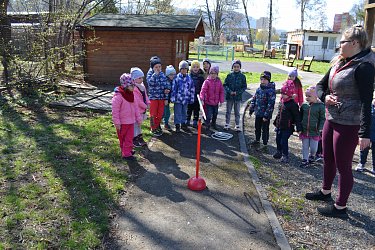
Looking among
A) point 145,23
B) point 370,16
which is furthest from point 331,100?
point 145,23

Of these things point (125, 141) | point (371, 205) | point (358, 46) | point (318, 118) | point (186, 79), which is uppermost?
point (358, 46)

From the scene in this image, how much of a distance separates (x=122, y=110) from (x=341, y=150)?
132 inches

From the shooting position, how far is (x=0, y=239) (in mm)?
3186

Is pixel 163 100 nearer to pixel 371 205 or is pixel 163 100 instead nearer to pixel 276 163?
pixel 276 163

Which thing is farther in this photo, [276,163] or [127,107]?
[276,163]

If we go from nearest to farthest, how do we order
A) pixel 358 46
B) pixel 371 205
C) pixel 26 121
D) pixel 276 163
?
pixel 358 46, pixel 371 205, pixel 276 163, pixel 26 121

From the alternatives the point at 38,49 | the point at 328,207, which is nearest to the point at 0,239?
the point at 328,207

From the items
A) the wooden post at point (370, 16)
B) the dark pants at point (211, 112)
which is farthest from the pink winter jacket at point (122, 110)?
the wooden post at point (370, 16)

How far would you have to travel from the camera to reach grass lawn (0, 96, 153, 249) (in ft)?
10.9

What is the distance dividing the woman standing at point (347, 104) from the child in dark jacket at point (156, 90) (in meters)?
3.61

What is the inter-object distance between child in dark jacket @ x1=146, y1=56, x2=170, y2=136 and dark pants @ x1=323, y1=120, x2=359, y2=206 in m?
3.77

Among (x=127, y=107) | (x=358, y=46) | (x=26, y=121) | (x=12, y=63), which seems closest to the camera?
(x=358, y=46)

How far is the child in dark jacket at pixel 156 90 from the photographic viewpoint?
680 cm

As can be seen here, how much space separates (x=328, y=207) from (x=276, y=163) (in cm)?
188
